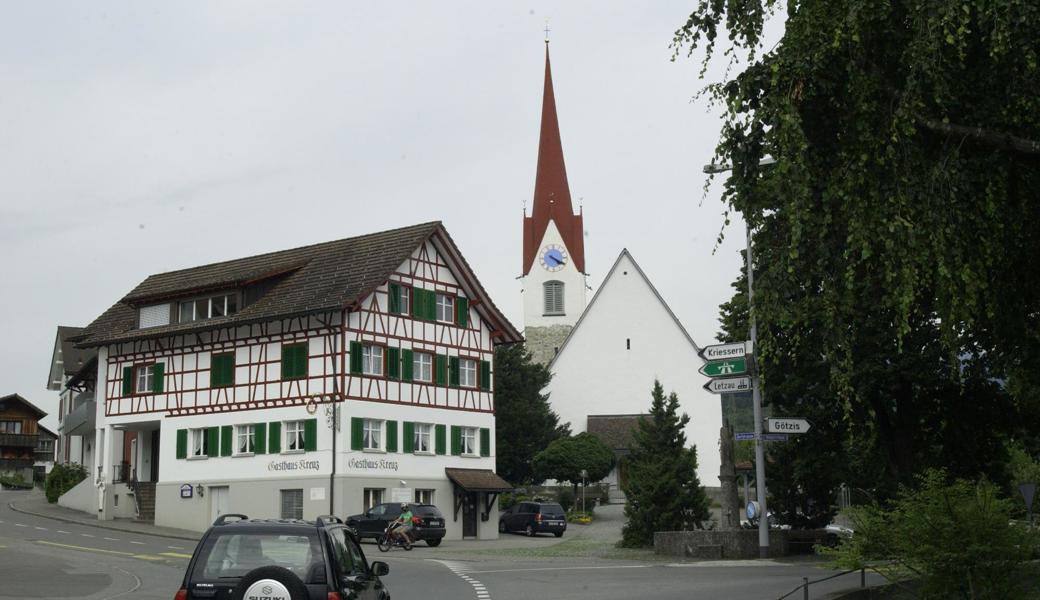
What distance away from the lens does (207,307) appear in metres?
49.9

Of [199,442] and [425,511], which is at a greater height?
[199,442]

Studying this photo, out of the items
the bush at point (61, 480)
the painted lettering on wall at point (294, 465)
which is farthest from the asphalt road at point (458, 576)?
the bush at point (61, 480)

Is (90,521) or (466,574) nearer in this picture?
(466,574)

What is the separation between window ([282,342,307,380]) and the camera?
45.6 metres

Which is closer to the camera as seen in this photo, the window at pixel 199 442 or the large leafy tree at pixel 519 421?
the window at pixel 199 442

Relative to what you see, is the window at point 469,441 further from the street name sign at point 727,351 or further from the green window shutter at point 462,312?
the street name sign at point 727,351

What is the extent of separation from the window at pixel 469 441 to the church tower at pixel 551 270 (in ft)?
120

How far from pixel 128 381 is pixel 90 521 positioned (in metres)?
5.52

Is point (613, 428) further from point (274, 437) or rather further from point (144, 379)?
point (274, 437)

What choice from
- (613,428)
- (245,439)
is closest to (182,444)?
(245,439)

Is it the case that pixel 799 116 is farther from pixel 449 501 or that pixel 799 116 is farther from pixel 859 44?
pixel 449 501

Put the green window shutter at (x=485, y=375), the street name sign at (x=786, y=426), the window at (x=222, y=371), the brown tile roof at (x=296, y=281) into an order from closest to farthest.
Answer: the street name sign at (x=786, y=426)
the brown tile roof at (x=296, y=281)
the window at (x=222, y=371)
the green window shutter at (x=485, y=375)

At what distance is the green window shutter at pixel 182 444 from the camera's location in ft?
159

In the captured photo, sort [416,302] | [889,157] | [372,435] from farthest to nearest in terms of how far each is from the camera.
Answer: [416,302]
[372,435]
[889,157]
